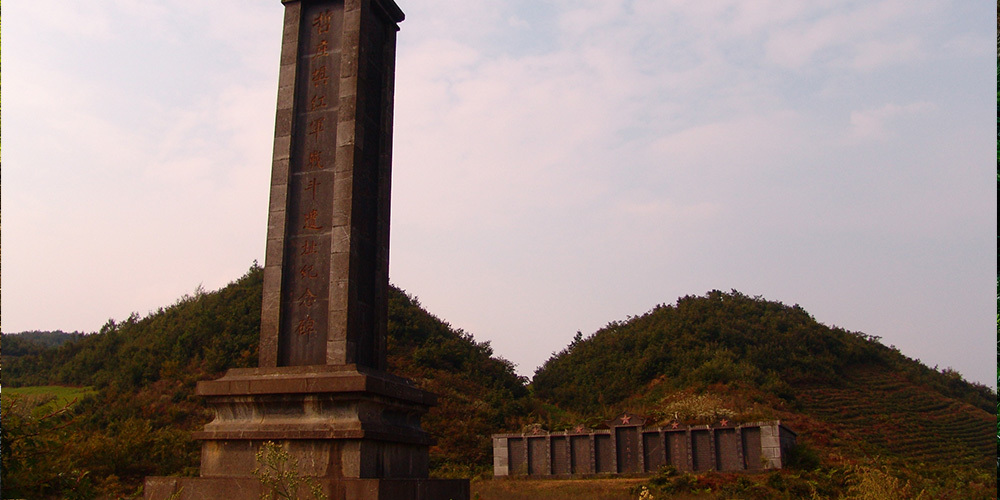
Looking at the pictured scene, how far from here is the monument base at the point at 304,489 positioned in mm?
7395

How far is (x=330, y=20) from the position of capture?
9.97 metres

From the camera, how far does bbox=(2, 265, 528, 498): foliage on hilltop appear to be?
54.9 feet

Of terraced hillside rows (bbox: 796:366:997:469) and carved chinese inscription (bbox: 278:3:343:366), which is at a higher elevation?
carved chinese inscription (bbox: 278:3:343:366)

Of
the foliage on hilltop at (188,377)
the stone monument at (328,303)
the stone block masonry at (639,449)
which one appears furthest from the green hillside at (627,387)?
the stone monument at (328,303)

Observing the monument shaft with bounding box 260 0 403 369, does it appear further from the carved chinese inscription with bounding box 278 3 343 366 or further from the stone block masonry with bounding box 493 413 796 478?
the stone block masonry with bounding box 493 413 796 478

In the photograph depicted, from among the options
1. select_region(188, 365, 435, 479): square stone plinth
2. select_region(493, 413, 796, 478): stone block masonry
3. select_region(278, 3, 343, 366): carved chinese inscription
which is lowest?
select_region(493, 413, 796, 478): stone block masonry

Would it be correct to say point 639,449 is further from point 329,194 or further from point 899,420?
point 899,420

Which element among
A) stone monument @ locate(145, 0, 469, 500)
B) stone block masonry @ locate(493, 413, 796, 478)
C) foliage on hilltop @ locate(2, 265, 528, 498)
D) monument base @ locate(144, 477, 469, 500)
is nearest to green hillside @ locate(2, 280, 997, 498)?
foliage on hilltop @ locate(2, 265, 528, 498)

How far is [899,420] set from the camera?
3253cm

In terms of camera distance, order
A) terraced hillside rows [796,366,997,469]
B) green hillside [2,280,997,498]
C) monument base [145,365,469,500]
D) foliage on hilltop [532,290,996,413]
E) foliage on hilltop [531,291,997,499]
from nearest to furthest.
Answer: monument base [145,365,469,500]
green hillside [2,280,997,498]
foliage on hilltop [531,291,997,499]
terraced hillside rows [796,366,997,469]
foliage on hilltop [532,290,996,413]

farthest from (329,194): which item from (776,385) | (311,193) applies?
(776,385)

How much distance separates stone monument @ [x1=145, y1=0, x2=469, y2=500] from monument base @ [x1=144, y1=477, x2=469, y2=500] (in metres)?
0.01

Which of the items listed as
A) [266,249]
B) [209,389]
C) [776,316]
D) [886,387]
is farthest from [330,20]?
[776,316]

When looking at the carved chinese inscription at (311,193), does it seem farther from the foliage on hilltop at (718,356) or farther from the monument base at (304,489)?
the foliage on hilltop at (718,356)
